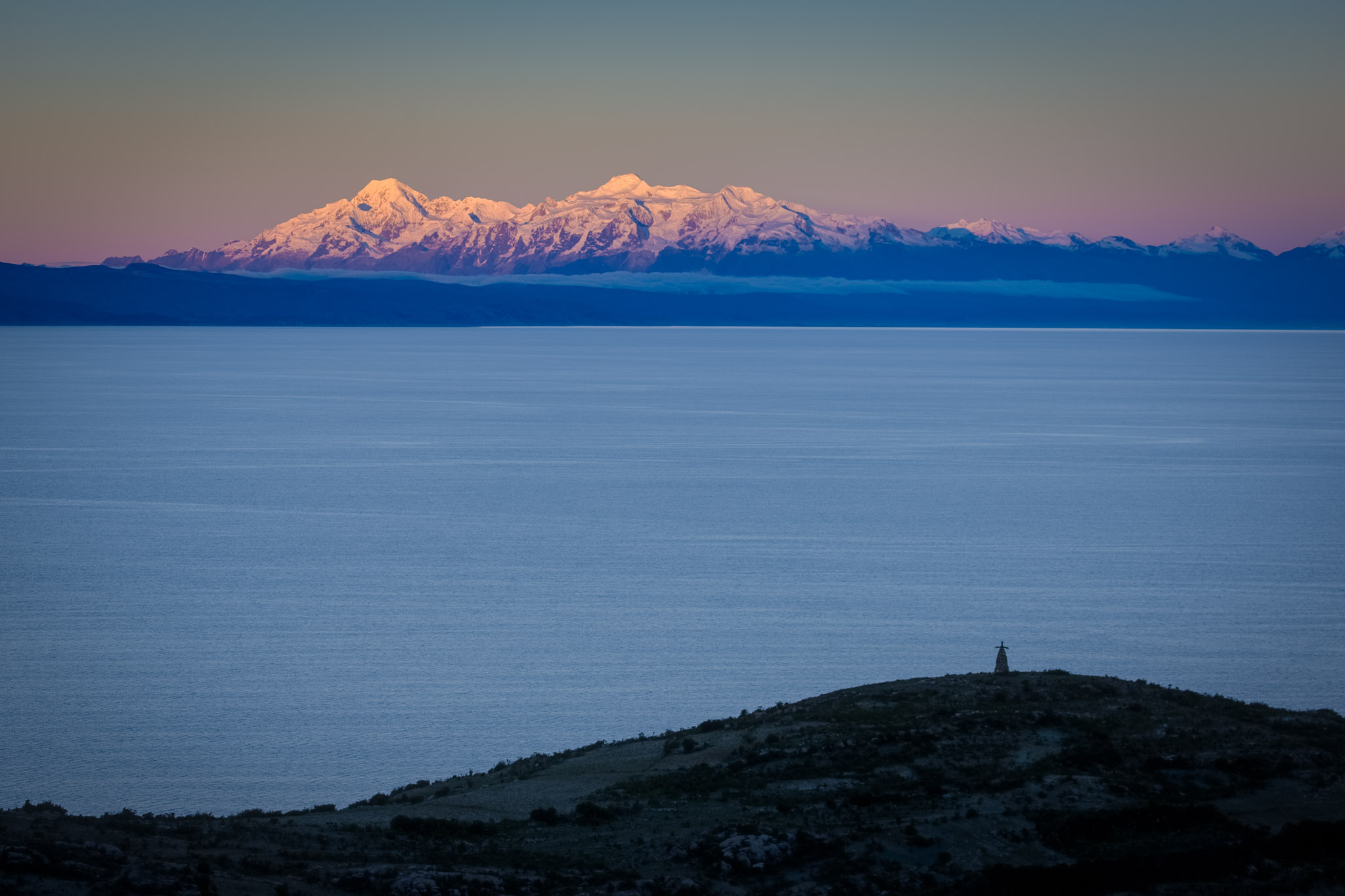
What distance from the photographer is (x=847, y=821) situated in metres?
23.0

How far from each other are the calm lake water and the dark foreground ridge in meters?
10.6

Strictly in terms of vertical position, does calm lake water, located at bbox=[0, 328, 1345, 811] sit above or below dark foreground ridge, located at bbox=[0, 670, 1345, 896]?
below

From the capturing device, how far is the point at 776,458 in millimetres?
100625

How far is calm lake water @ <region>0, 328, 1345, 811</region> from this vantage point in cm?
3916

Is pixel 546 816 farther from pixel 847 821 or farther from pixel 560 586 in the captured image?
pixel 560 586

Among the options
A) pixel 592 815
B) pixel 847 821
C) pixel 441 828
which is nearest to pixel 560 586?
pixel 592 815

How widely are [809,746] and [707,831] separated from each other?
18.0ft

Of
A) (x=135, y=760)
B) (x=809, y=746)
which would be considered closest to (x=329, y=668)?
(x=135, y=760)

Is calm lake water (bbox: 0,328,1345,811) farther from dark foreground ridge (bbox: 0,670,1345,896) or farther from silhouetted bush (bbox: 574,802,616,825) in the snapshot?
silhouetted bush (bbox: 574,802,616,825)

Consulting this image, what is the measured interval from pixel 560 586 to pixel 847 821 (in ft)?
117

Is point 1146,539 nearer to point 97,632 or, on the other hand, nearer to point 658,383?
point 97,632

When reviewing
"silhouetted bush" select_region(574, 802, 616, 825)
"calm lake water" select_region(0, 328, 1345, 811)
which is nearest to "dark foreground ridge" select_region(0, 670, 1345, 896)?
"silhouetted bush" select_region(574, 802, 616, 825)

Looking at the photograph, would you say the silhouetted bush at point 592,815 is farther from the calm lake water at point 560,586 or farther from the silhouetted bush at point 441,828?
the calm lake water at point 560,586

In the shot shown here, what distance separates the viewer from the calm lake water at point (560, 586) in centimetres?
3916
